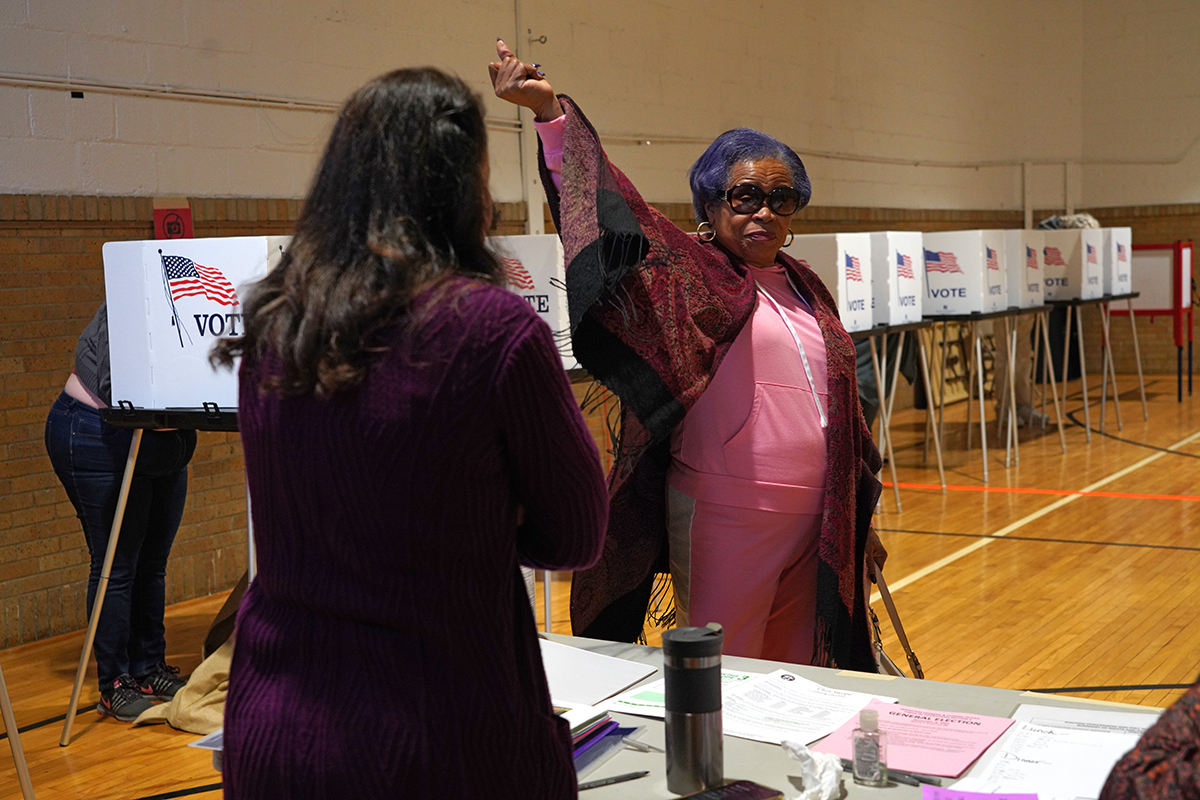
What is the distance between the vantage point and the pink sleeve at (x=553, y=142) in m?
1.93

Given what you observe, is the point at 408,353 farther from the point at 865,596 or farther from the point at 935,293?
the point at 935,293

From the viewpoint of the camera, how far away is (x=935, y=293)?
6996 mm

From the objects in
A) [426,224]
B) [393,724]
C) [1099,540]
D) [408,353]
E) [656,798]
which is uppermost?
[426,224]

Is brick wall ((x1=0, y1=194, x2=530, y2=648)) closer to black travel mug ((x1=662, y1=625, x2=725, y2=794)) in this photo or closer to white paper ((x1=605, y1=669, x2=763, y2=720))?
white paper ((x1=605, y1=669, x2=763, y2=720))

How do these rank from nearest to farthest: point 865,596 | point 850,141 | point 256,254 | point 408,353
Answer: point 408,353 → point 865,596 → point 256,254 → point 850,141

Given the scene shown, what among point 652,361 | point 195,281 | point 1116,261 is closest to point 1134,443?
point 1116,261

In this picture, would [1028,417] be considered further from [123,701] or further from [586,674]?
[586,674]

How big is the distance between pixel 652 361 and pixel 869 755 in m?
0.81

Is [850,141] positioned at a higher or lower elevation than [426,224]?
higher

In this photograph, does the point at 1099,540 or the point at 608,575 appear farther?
the point at 1099,540

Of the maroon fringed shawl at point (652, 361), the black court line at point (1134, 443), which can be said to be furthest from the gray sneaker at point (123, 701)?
the black court line at point (1134, 443)

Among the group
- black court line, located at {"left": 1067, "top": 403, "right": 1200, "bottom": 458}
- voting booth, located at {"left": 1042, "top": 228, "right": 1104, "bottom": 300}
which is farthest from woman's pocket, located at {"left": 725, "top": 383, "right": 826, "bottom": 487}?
voting booth, located at {"left": 1042, "top": 228, "right": 1104, "bottom": 300}

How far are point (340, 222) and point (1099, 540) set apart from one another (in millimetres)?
5254

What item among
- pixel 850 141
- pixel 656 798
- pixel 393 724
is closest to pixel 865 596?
pixel 656 798
